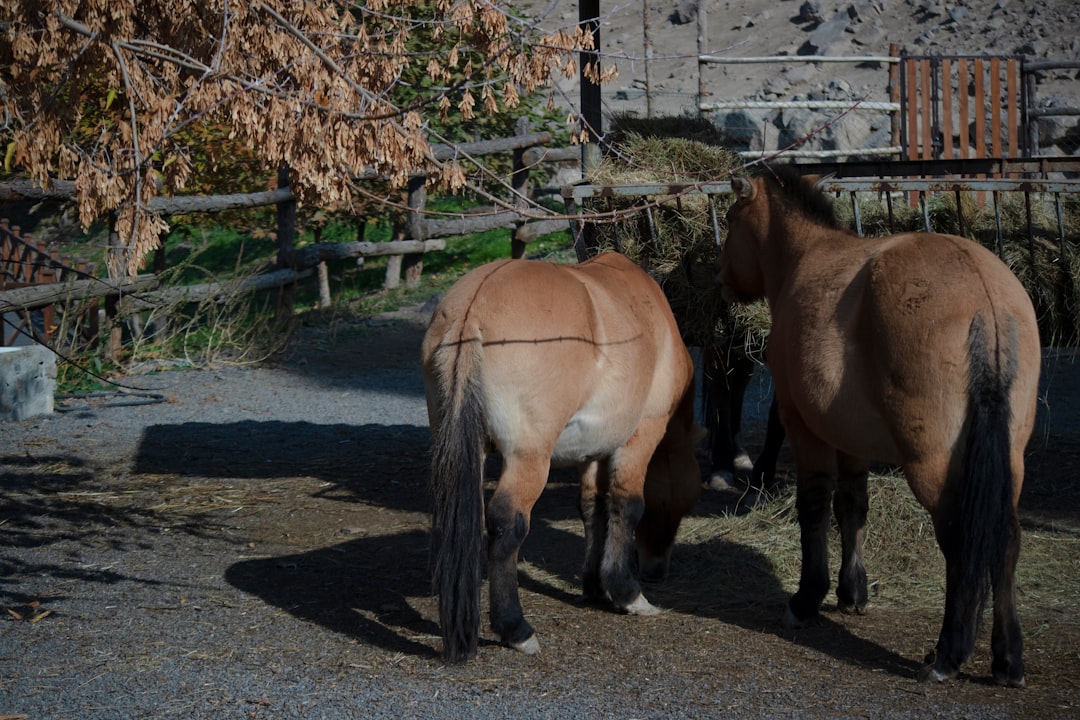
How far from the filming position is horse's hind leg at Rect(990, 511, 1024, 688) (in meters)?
3.83

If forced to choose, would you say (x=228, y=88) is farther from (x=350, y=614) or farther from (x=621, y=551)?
(x=621, y=551)

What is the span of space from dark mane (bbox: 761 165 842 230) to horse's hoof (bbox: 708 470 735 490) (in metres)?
2.38

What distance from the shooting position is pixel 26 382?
8906 millimetres

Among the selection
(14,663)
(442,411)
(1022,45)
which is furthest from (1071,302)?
(1022,45)

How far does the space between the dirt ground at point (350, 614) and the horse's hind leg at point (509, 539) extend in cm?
10

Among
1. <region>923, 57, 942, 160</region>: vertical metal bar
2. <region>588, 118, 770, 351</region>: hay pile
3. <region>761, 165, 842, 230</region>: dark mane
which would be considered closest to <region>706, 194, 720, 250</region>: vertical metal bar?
<region>588, 118, 770, 351</region>: hay pile

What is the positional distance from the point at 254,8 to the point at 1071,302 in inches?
172

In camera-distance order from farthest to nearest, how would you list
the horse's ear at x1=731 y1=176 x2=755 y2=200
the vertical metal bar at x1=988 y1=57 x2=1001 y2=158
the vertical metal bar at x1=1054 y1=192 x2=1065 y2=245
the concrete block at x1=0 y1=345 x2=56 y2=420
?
the vertical metal bar at x1=988 y1=57 x2=1001 y2=158, the concrete block at x1=0 y1=345 x2=56 y2=420, the vertical metal bar at x1=1054 y1=192 x2=1065 y2=245, the horse's ear at x1=731 y1=176 x2=755 y2=200

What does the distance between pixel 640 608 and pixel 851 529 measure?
101 centimetres

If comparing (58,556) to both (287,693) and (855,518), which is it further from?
(855,518)

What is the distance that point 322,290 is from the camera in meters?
14.1

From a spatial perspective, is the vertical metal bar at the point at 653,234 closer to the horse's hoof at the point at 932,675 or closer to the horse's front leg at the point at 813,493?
the horse's front leg at the point at 813,493

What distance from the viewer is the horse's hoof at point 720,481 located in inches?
279

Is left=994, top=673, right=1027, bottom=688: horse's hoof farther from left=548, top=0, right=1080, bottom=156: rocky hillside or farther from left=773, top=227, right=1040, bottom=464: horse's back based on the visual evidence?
left=548, top=0, right=1080, bottom=156: rocky hillside
